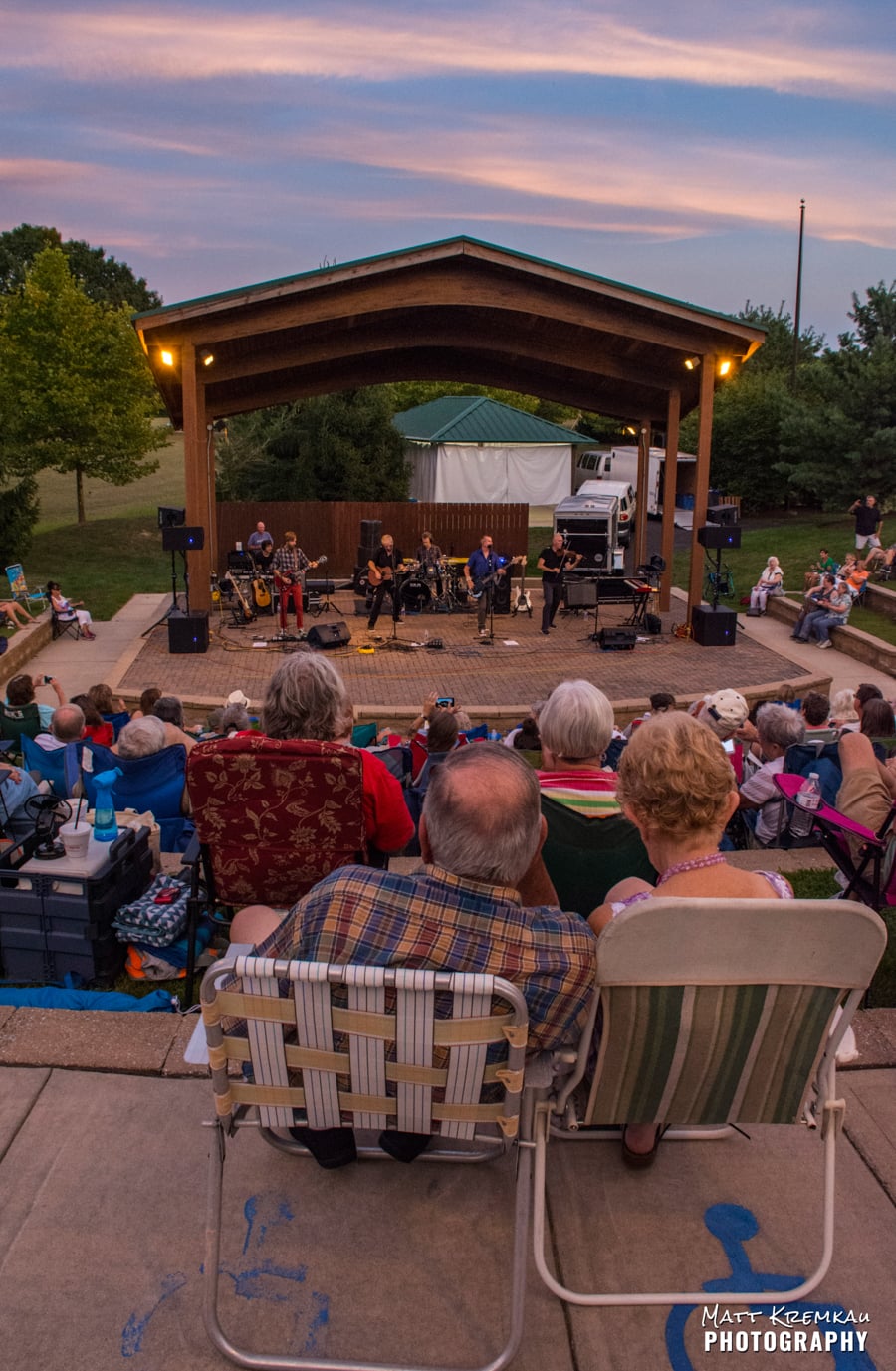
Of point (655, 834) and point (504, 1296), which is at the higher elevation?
point (655, 834)

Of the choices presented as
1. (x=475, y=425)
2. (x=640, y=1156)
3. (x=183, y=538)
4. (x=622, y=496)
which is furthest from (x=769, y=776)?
(x=475, y=425)

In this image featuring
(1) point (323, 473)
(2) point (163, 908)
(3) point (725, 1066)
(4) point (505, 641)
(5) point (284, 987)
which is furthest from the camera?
(1) point (323, 473)

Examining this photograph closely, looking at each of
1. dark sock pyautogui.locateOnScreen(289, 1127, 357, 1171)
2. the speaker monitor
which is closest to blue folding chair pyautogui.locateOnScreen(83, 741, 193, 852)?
dark sock pyautogui.locateOnScreen(289, 1127, 357, 1171)

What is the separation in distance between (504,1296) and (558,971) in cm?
80

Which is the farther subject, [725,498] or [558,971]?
[725,498]

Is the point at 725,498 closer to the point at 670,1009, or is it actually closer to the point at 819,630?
the point at 819,630

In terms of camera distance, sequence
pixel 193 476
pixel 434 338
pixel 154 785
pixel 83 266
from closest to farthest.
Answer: pixel 154 785
pixel 193 476
pixel 434 338
pixel 83 266

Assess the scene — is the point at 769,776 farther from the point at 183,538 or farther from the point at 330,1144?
the point at 183,538

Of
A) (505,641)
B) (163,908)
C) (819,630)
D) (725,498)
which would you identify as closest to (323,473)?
(725,498)

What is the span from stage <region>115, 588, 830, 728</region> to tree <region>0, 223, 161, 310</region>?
57.3 metres

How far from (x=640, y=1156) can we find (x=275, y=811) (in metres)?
1.41

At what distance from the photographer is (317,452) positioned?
90.8 ft

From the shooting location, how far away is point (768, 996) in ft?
6.92

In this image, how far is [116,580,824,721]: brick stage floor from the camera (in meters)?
11.0
